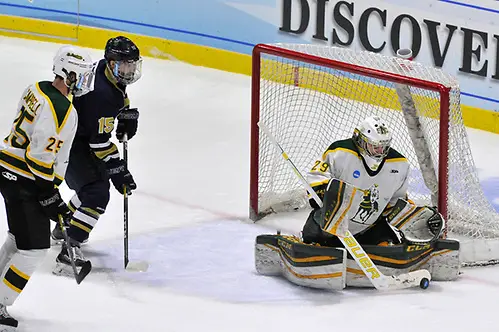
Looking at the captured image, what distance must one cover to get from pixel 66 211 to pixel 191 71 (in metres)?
4.32

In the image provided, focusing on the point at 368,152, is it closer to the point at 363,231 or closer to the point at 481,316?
the point at 363,231

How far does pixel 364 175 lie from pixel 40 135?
4.69 ft

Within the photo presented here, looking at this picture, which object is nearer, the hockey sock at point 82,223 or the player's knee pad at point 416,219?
the player's knee pad at point 416,219

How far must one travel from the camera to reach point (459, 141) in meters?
5.41

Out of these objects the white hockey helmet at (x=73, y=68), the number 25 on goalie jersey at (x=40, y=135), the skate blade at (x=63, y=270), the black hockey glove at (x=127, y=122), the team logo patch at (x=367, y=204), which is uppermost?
the white hockey helmet at (x=73, y=68)

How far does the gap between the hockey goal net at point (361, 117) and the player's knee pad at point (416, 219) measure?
6.1 inches

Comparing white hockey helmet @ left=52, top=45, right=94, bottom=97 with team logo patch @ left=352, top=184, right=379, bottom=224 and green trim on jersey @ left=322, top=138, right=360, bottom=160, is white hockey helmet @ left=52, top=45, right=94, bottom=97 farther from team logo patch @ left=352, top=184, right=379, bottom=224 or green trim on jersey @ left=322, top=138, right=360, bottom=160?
team logo patch @ left=352, top=184, right=379, bottom=224

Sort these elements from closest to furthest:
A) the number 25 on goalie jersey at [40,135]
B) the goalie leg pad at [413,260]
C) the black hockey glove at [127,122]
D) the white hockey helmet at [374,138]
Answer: the number 25 on goalie jersey at [40,135] < the white hockey helmet at [374,138] < the goalie leg pad at [413,260] < the black hockey glove at [127,122]

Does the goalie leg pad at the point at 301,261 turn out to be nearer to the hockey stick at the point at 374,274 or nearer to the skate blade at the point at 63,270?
the hockey stick at the point at 374,274

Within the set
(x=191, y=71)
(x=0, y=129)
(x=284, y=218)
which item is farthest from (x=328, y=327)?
(x=191, y=71)

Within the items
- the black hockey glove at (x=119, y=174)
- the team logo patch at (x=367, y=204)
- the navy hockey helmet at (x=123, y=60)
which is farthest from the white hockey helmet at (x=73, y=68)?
the team logo patch at (x=367, y=204)

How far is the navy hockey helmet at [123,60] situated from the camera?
5145 millimetres

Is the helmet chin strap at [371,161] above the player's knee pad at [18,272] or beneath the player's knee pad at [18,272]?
above

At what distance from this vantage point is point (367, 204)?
16.7 feet
